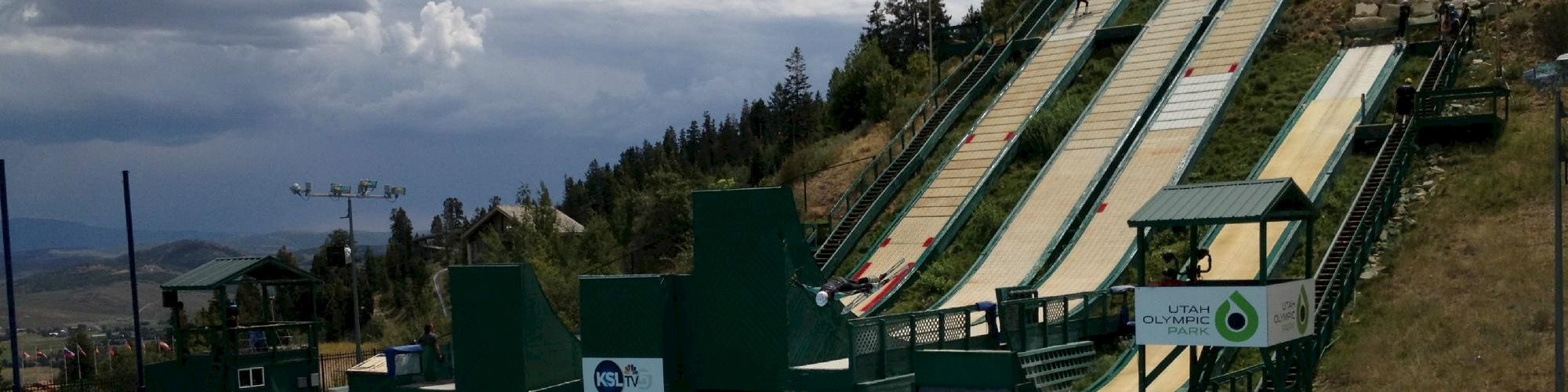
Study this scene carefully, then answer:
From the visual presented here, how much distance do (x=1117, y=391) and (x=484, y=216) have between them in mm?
51422

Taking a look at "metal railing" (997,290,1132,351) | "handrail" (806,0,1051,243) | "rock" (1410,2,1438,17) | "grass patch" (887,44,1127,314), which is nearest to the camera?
"metal railing" (997,290,1132,351)

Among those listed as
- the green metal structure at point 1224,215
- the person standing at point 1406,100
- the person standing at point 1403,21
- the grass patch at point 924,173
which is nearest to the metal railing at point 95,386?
the grass patch at point 924,173

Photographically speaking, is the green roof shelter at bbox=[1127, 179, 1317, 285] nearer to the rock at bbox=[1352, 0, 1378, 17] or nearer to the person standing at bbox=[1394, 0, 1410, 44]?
the person standing at bbox=[1394, 0, 1410, 44]

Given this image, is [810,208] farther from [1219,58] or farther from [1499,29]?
[1499,29]

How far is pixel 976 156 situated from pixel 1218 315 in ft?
69.1

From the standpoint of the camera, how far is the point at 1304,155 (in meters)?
34.6

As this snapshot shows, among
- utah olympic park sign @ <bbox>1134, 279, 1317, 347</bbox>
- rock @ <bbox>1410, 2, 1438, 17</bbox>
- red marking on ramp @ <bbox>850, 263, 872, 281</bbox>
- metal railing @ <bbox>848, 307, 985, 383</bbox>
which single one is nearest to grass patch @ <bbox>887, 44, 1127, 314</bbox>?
red marking on ramp @ <bbox>850, 263, 872, 281</bbox>

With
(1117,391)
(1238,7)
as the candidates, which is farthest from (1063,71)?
(1117,391)

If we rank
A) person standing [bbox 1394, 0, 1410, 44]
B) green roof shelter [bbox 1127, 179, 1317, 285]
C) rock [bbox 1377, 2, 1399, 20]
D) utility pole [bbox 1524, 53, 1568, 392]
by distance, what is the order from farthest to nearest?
rock [bbox 1377, 2, 1399, 20] < person standing [bbox 1394, 0, 1410, 44] < utility pole [bbox 1524, 53, 1568, 392] < green roof shelter [bbox 1127, 179, 1317, 285]

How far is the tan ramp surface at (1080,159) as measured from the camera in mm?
33031

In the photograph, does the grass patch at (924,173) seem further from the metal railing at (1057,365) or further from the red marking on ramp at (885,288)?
the metal railing at (1057,365)

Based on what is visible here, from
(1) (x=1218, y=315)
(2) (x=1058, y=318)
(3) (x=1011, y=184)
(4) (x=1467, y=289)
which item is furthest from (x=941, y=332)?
(3) (x=1011, y=184)

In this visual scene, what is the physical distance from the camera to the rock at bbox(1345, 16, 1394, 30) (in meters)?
42.6

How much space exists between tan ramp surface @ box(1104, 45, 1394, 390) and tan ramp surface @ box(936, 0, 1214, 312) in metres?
2.36
